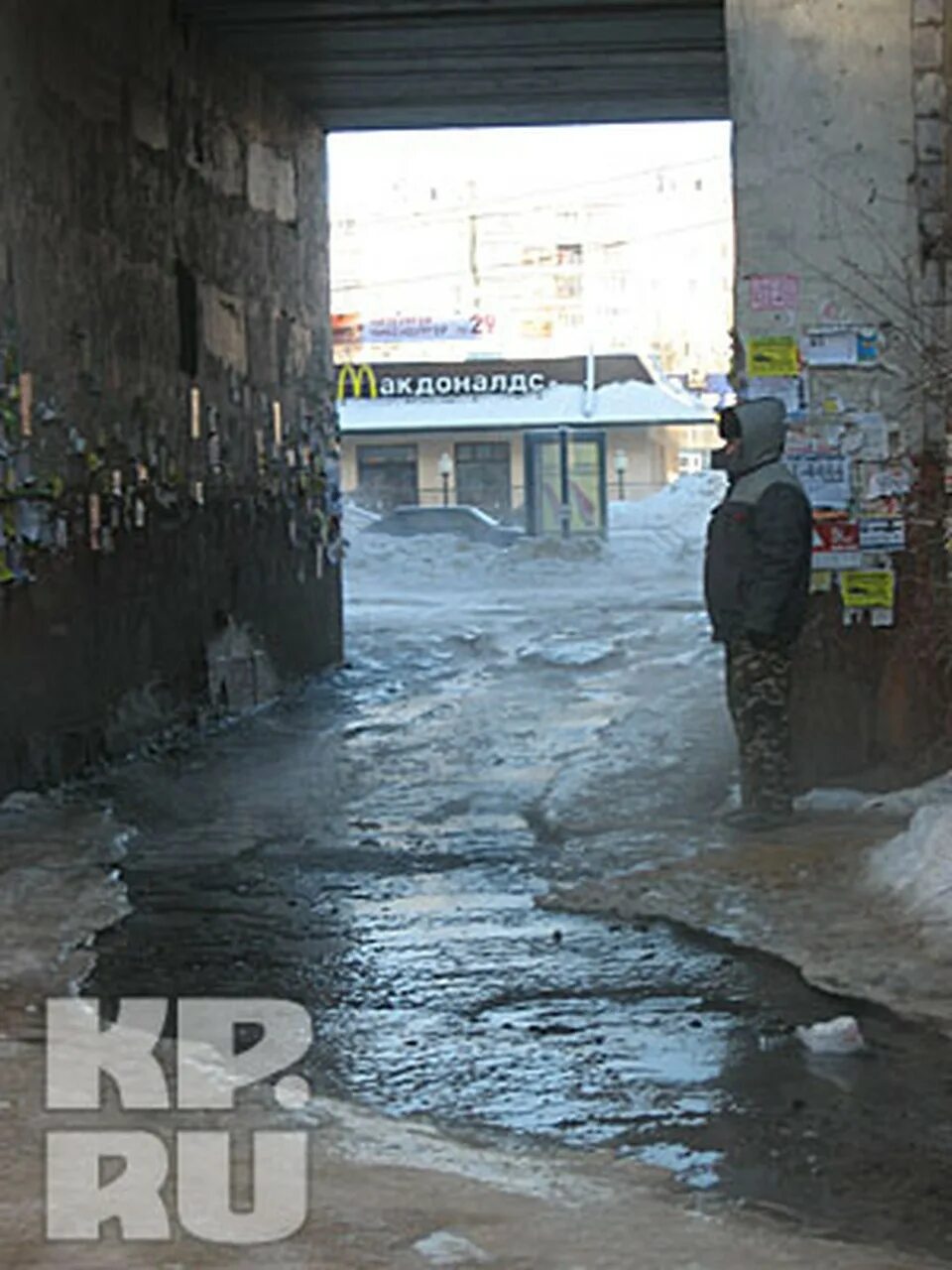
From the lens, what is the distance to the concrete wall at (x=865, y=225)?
32.9 feet

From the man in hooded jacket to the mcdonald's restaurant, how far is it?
119 ft

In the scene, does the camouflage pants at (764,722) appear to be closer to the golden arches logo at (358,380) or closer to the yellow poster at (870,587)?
the yellow poster at (870,587)

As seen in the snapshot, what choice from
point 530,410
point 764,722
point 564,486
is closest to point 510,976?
point 764,722

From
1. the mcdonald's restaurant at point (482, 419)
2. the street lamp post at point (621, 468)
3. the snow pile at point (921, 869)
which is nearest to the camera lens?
the snow pile at point (921, 869)

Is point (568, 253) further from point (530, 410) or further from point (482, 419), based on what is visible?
point (530, 410)

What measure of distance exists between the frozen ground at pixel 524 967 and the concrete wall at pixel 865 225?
2.87 feet

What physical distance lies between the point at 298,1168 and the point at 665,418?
43.5 m

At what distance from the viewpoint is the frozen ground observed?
4562mm

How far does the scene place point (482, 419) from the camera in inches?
1893

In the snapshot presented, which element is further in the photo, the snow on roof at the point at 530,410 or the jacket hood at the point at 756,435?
the snow on roof at the point at 530,410

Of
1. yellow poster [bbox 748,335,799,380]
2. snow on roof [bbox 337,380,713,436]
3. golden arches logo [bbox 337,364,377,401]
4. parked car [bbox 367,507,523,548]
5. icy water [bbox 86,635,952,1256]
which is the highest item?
golden arches logo [bbox 337,364,377,401]

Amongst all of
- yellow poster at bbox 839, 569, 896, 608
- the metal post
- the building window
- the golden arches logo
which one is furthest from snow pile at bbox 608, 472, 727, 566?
the building window

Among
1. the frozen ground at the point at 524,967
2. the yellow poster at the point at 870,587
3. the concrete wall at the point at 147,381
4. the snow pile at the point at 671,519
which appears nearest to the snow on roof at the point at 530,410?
the snow pile at the point at 671,519

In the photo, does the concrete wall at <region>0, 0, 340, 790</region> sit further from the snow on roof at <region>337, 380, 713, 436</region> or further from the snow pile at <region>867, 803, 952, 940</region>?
the snow on roof at <region>337, 380, 713, 436</region>
